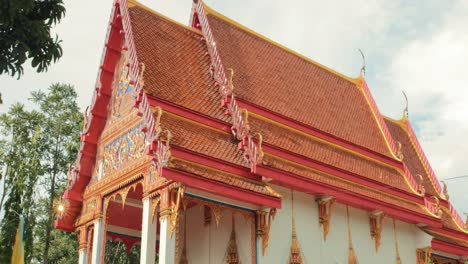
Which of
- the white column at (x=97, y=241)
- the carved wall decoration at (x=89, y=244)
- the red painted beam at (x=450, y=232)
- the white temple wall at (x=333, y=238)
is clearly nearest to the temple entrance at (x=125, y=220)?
the carved wall decoration at (x=89, y=244)

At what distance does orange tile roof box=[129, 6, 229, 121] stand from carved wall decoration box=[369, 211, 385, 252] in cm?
405

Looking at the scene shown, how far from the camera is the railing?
12.2 meters

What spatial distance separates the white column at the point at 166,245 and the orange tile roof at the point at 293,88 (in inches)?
153

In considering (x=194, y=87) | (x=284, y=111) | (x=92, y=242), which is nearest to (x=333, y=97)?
(x=284, y=111)

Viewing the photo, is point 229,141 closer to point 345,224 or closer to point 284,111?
point 284,111

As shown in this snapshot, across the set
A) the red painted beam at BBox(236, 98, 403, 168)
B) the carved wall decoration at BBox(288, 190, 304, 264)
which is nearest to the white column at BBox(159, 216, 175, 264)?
the carved wall decoration at BBox(288, 190, 304, 264)

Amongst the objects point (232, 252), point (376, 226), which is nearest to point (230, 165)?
point (232, 252)

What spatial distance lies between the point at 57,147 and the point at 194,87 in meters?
12.6

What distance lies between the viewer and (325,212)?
13.2 m

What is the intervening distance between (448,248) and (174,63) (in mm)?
7840

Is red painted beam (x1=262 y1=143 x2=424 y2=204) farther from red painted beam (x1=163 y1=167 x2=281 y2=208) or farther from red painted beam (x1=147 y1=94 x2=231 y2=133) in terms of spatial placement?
red painted beam (x1=163 y1=167 x2=281 y2=208)

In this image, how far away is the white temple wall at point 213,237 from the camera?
470 inches

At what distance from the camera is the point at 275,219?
1235 centimetres

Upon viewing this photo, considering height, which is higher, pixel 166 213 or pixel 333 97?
pixel 333 97
